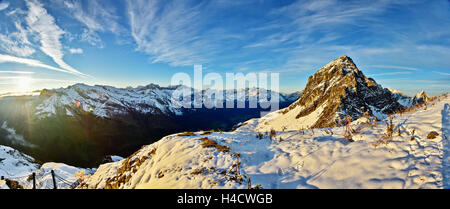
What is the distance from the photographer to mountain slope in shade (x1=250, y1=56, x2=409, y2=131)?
86.1m

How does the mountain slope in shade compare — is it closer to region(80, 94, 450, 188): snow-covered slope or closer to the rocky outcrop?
the rocky outcrop

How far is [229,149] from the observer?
8953 millimetres

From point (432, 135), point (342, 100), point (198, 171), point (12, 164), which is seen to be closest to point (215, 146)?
point (198, 171)

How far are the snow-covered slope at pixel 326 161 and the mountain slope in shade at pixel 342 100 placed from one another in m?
76.6

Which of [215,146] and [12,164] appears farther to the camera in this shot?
[12,164]

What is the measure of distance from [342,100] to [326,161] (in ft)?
344

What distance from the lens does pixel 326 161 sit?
6.09m

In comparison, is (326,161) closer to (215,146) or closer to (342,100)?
(215,146)

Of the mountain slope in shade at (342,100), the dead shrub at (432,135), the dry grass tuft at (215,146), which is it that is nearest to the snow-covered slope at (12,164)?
the dry grass tuft at (215,146)

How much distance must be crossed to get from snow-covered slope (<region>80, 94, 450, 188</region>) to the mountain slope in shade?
3015 inches

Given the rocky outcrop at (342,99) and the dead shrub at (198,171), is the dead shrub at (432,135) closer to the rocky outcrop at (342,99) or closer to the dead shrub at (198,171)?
the dead shrub at (198,171)
